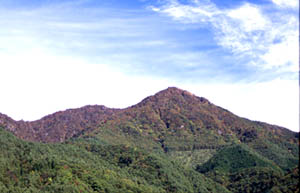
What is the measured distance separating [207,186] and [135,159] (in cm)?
3349

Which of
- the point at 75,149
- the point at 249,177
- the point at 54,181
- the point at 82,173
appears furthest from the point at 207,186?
the point at 54,181

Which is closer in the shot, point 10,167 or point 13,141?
point 10,167

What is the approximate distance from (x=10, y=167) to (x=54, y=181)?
17909mm

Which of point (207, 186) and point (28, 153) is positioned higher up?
point (28, 153)

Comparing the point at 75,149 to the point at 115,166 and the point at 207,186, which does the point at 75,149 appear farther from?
the point at 207,186

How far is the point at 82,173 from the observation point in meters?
98.0

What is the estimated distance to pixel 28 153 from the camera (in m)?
116

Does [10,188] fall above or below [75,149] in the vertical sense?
below

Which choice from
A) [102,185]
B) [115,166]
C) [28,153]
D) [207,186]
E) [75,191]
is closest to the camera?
[75,191]

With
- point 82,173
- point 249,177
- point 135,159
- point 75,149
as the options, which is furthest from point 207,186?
point 82,173

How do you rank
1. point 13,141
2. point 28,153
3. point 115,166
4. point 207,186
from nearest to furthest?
point 28,153 → point 13,141 → point 115,166 → point 207,186

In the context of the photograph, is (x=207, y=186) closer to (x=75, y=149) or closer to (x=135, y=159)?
(x=135, y=159)

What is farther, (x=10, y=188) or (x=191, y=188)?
(x=191, y=188)

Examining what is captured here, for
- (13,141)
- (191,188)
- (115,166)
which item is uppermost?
(13,141)
